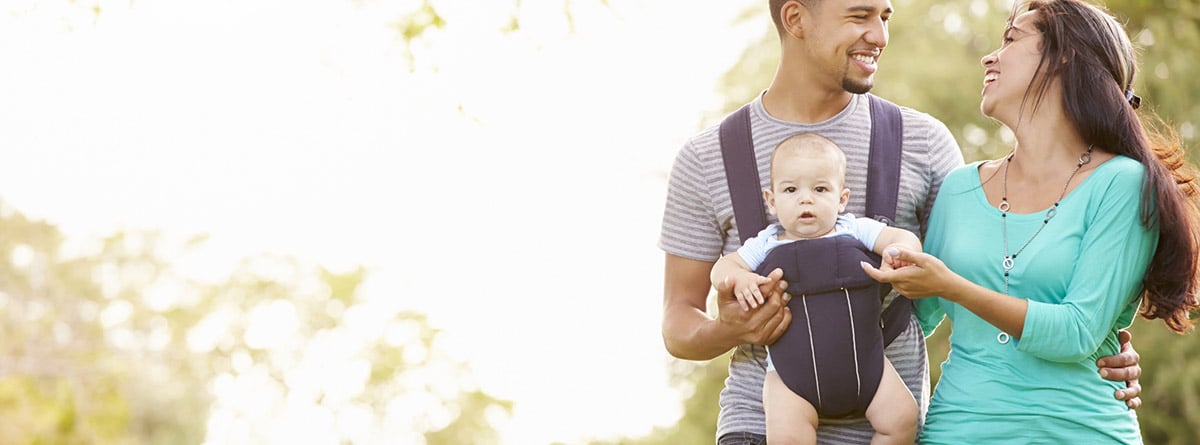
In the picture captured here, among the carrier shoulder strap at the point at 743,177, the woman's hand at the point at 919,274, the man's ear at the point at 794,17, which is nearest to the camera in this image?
the woman's hand at the point at 919,274

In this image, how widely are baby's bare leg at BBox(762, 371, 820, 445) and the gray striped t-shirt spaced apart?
13 centimetres

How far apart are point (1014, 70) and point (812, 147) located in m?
0.46

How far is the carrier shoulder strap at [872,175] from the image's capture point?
307 centimetres

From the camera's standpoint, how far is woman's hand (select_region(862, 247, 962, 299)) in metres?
2.69

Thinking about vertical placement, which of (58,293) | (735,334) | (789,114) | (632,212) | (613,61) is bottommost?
(735,334)

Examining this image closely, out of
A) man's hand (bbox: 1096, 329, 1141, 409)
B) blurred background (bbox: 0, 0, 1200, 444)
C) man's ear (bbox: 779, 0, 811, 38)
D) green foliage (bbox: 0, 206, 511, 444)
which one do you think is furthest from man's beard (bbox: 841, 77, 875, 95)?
green foliage (bbox: 0, 206, 511, 444)

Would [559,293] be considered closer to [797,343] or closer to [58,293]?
[58,293]

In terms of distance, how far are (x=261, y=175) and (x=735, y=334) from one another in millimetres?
20127

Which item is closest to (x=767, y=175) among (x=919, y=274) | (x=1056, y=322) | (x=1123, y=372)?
(x=919, y=274)

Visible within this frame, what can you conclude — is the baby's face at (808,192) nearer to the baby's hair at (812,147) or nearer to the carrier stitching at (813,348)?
the baby's hair at (812,147)

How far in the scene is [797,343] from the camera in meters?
2.93

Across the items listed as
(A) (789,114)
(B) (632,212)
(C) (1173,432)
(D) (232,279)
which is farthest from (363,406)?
(A) (789,114)

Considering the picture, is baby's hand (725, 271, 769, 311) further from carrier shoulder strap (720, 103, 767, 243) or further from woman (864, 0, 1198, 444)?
woman (864, 0, 1198, 444)

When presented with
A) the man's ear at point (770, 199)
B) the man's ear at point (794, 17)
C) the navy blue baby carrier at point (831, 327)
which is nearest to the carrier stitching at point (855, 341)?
the navy blue baby carrier at point (831, 327)
